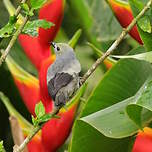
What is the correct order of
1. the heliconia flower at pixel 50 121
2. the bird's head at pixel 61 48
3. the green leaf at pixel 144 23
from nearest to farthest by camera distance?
the green leaf at pixel 144 23 < the bird's head at pixel 61 48 < the heliconia flower at pixel 50 121

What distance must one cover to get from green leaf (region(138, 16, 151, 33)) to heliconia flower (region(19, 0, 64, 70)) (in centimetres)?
32

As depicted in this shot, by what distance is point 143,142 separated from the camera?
1177 mm

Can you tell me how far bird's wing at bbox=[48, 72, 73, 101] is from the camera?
1045mm

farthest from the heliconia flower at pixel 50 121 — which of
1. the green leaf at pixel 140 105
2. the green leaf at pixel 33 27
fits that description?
the green leaf at pixel 33 27

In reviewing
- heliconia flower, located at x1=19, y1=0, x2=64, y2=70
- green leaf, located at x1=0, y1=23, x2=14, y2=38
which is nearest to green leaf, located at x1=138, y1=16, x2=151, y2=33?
green leaf, located at x1=0, y1=23, x2=14, y2=38

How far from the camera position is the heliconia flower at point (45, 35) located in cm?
131

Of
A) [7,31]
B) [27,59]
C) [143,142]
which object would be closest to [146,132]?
[143,142]

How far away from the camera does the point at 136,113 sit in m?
1.00

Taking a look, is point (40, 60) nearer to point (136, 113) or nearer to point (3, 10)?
point (136, 113)

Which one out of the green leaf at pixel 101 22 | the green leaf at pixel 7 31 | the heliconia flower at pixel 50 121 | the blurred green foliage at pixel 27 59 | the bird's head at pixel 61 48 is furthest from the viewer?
the green leaf at pixel 101 22

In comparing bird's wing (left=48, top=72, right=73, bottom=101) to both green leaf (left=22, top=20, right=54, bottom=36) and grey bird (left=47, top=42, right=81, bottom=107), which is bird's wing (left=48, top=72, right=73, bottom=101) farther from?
green leaf (left=22, top=20, right=54, bottom=36)

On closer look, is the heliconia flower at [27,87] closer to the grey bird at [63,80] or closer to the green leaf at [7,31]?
the grey bird at [63,80]

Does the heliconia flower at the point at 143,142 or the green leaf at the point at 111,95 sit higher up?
the green leaf at the point at 111,95

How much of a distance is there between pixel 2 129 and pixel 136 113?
82cm
